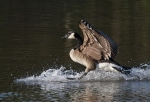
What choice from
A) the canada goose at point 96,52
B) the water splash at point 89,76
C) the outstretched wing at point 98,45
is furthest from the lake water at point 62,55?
the outstretched wing at point 98,45

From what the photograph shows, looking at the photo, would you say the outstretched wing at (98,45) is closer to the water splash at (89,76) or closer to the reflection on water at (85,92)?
the water splash at (89,76)

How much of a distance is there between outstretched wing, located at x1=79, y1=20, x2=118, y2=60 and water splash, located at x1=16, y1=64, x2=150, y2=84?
1.15 feet

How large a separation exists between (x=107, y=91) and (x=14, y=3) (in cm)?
1772

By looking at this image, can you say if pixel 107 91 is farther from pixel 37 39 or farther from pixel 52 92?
pixel 37 39

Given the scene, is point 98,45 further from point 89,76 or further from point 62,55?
point 62,55

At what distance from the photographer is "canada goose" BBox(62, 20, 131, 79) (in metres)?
12.3

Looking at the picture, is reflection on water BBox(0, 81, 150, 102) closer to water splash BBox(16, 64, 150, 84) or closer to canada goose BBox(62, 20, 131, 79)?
water splash BBox(16, 64, 150, 84)

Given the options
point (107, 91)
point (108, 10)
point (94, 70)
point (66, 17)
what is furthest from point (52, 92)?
point (108, 10)

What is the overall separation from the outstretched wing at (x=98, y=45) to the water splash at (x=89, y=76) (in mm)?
351

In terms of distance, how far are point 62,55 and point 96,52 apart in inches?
84.6

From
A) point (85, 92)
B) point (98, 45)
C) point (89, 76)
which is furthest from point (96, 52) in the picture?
point (85, 92)

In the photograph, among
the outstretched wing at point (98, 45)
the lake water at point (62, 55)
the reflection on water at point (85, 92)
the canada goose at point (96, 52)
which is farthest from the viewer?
the canada goose at point (96, 52)

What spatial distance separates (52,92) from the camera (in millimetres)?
11016

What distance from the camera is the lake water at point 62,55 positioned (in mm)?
10945
